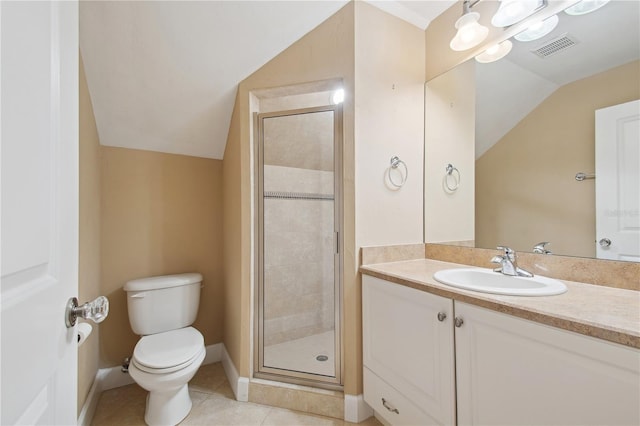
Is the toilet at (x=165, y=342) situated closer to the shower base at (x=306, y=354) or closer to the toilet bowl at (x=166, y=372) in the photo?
the toilet bowl at (x=166, y=372)

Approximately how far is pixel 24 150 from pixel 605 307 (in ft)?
4.90

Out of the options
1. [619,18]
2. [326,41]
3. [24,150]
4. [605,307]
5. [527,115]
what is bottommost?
[605,307]

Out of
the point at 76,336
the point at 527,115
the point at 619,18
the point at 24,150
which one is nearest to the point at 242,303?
the point at 76,336

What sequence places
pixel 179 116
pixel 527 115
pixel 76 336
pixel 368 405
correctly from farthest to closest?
pixel 179 116
pixel 368 405
pixel 527 115
pixel 76 336

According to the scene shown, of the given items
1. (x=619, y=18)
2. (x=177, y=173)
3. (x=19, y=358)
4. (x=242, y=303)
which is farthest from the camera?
(x=177, y=173)

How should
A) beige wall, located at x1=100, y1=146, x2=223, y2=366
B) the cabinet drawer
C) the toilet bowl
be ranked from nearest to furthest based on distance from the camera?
the cabinet drawer, the toilet bowl, beige wall, located at x1=100, y1=146, x2=223, y2=366

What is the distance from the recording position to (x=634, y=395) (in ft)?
2.19

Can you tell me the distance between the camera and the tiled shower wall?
1.88 meters

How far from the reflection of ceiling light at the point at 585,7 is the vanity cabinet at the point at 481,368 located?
1377 mm

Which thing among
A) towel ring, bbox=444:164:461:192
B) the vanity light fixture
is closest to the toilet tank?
towel ring, bbox=444:164:461:192

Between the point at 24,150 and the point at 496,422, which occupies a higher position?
the point at 24,150

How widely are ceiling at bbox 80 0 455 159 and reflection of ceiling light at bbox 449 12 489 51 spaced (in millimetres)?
328

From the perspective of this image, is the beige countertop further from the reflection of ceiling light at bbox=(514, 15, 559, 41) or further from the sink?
the reflection of ceiling light at bbox=(514, 15, 559, 41)

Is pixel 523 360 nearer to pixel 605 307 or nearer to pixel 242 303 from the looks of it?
pixel 605 307
